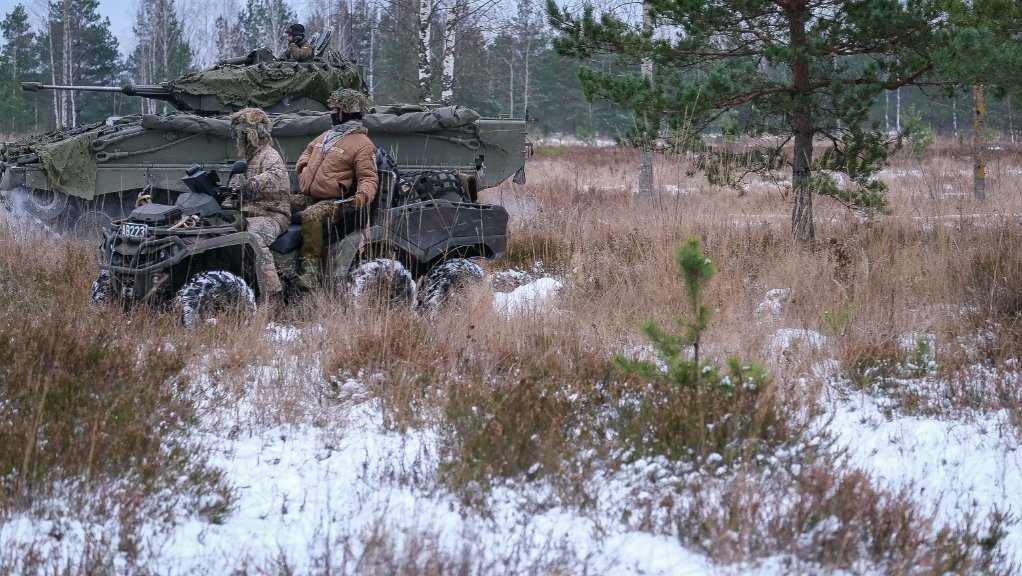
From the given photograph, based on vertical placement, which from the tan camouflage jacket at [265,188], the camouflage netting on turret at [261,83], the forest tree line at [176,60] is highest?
the forest tree line at [176,60]

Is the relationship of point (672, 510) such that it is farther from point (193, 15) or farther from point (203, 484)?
point (193, 15)

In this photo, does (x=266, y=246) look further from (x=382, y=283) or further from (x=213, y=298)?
(x=382, y=283)

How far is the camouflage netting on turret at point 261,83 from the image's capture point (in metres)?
12.5

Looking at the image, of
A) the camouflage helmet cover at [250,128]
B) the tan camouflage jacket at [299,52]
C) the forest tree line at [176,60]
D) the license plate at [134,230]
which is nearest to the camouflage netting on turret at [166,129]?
the tan camouflage jacket at [299,52]

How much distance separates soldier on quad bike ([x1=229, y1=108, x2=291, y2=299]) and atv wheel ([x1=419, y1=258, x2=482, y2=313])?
1.16m

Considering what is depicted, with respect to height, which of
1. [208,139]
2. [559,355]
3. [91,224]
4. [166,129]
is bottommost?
[559,355]

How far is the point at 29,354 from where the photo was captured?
4.96 meters

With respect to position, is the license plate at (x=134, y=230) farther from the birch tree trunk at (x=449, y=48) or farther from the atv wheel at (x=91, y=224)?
→ the birch tree trunk at (x=449, y=48)

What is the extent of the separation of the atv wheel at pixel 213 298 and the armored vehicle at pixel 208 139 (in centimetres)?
543

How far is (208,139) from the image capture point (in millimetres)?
12078

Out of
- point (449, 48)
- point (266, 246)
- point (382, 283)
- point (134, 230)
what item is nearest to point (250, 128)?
point (266, 246)

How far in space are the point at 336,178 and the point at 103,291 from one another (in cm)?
181

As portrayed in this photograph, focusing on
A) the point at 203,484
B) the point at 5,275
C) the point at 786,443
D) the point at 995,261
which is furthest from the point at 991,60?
the point at 5,275

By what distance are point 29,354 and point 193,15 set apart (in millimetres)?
50467
